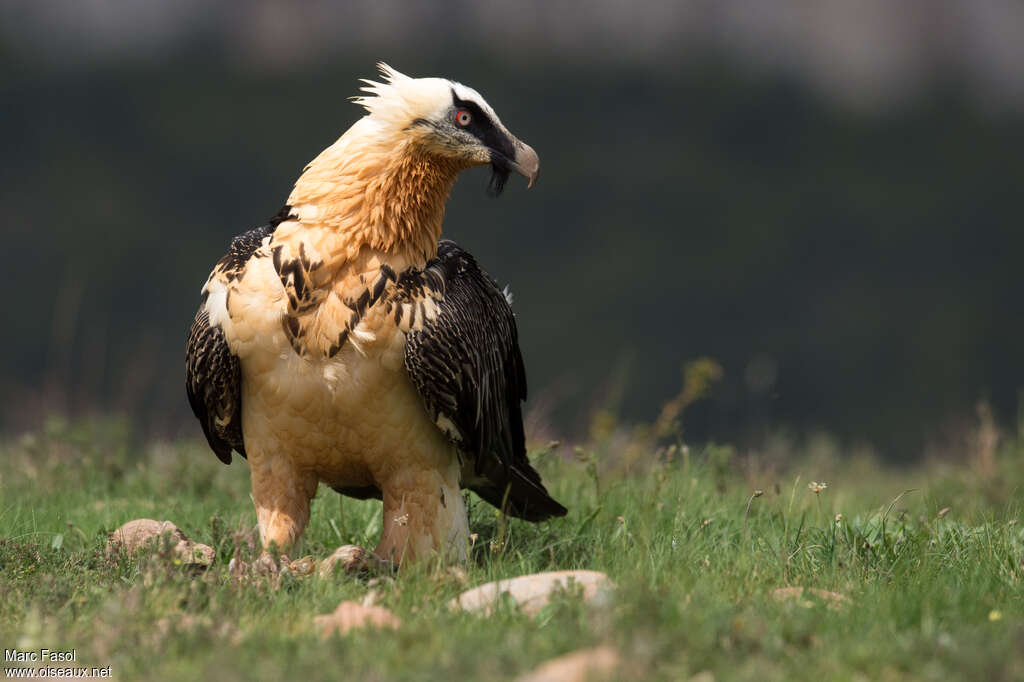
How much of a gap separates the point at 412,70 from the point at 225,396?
2016 cm

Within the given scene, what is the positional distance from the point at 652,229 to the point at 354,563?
2221cm

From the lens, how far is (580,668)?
3855 mm

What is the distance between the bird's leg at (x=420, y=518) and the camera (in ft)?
18.9

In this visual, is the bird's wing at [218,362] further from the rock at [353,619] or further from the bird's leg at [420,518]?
the rock at [353,619]

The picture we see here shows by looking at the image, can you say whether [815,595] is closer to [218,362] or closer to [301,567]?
[301,567]

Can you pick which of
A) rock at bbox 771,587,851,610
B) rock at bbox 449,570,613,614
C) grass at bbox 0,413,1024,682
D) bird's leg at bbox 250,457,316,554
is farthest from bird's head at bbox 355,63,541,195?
rock at bbox 771,587,851,610

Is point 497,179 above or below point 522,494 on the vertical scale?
above

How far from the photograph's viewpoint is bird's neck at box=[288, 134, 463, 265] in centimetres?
562

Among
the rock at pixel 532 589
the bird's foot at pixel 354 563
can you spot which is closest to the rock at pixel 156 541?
the bird's foot at pixel 354 563

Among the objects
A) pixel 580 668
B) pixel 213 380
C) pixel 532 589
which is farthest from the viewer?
pixel 213 380

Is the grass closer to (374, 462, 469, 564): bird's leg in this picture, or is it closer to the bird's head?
(374, 462, 469, 564): bird's leg

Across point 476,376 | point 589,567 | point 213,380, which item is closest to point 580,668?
point 589,567

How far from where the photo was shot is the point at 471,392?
5738mm

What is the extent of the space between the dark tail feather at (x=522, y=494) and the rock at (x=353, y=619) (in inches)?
66.1
